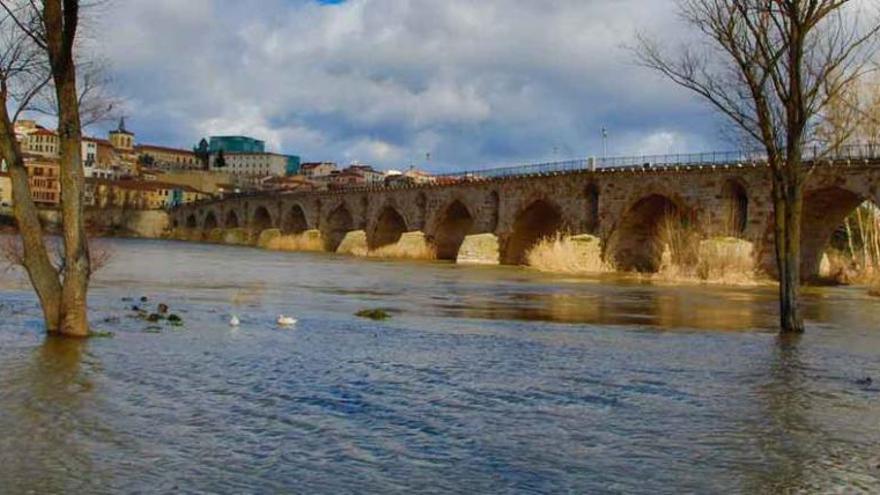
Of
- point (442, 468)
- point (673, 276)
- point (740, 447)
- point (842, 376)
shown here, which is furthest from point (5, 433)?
point (673, 276)

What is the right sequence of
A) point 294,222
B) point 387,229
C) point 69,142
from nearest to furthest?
1. point 69,142
2. point 387,229
3. point 294,222

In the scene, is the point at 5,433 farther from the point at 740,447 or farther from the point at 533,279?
the point at 533,279

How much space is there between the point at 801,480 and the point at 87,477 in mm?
5958

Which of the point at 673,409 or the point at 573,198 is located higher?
the point at 573,198

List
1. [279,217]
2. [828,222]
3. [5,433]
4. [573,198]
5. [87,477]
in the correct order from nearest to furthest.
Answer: [87,477], [5,433], [828,222], [573,198], [279,217]

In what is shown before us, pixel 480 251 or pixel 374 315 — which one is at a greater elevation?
pixel 480 251

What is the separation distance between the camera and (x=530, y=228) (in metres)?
74.4

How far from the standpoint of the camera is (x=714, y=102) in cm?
2098

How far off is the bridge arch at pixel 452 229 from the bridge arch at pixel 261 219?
166 ft

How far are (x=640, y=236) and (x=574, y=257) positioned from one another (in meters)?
7.11

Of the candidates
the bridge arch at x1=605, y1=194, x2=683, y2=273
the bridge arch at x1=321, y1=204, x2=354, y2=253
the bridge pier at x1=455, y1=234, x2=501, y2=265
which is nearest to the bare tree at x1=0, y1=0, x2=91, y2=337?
the bridge arch at x1=605, y1=194, x2=683, y2=273

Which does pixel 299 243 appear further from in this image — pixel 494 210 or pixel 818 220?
pixel 818 220

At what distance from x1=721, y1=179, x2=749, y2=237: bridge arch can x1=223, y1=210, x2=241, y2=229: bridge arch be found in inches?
3806

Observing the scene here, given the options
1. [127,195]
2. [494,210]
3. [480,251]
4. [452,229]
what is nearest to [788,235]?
[480,251]
